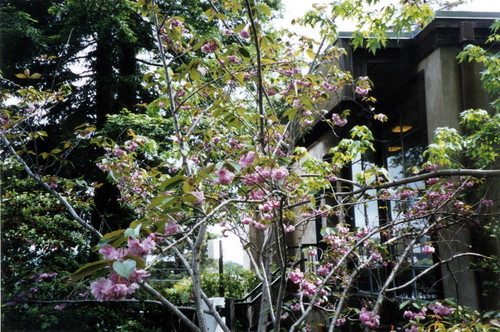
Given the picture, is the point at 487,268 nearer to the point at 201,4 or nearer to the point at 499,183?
the point at 499,183

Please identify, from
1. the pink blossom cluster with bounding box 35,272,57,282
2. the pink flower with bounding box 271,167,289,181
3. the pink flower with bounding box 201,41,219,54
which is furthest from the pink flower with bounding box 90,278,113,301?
the pink blossom cluster with bounding box 35,272,57,282

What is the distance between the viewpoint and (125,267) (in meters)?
0.64

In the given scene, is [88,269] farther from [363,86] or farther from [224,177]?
[363,86]

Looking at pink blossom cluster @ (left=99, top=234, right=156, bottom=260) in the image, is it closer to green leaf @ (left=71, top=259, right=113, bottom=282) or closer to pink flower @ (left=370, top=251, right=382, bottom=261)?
green leaf @ (left=71, top=259, right=113, bottom=282)

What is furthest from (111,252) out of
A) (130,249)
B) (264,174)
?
(264,174)

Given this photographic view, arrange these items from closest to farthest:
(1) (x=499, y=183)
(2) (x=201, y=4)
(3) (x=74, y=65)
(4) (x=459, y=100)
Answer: (1) (x=499, y=183) → (4) (x=459, y=100) → (3) (x=74, y=65) → (2) (x=201, y=4)

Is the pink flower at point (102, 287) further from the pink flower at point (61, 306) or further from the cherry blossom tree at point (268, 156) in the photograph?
the pink flower at point (61, 306)

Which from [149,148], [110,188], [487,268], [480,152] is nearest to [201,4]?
[110,188]

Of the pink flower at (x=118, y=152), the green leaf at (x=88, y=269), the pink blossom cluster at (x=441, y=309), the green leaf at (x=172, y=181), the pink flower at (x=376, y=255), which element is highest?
the pink flower at (x=118, y=152)

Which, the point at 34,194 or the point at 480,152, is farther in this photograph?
the point at 34,194

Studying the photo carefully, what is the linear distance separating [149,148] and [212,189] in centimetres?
46

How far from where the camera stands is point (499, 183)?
2461mm

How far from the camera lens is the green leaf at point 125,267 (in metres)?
0.63

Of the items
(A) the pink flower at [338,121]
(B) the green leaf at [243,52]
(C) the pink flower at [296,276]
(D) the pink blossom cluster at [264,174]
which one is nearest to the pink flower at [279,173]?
(D) the pink blossom cluster at [264,174]
